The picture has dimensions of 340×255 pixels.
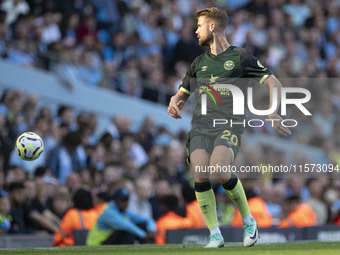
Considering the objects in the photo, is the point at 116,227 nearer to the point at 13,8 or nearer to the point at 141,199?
the point at 141,199

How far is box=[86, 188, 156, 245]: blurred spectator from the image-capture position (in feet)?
33.9

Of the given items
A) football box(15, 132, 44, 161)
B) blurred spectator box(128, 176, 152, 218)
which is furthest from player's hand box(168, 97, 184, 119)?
blurred spectator box(128, 176, 152, 218)

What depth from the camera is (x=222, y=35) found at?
325 inches

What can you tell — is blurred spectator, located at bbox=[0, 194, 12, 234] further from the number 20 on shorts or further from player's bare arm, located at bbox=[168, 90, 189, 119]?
the number 20 on shorts

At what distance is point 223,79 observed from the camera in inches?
321

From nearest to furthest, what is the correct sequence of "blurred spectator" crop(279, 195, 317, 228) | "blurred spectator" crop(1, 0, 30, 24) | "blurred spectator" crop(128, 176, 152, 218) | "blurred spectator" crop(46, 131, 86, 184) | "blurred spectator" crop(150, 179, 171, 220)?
"blurred spectator" crop(128, 176, 152, 218) < "blurred spectator" crop(150, 179, 171, 220) < "blurred spectator" crop(46, 131, 86, 184) < "blurred spectator" crop(279, 195, 317, 228) < "blurred spectator" crop(1, 0, 30, 24)

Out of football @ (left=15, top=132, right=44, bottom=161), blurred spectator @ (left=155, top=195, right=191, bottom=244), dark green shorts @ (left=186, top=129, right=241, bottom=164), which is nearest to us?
dark green shorts @ (left=186, top=129, right=241, bottom=164)

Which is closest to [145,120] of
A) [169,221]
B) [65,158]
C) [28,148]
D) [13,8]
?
[65,158]

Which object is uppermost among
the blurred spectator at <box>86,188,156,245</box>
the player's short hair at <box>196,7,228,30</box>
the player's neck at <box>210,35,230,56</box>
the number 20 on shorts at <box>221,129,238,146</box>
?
the player's short hair at <box>196,7,228,30</box>

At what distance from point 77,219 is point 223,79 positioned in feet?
11.4

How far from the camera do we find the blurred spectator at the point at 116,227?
10.3 meters

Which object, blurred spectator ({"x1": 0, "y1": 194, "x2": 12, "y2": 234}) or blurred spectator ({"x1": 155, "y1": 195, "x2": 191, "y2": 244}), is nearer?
blurred spectator ({"x1": 0, "y1": 194, "x2": 12, "y2": 234})

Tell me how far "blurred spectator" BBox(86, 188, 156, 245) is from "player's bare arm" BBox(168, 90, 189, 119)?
253cm

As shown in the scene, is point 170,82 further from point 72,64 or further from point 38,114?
point 38,114
